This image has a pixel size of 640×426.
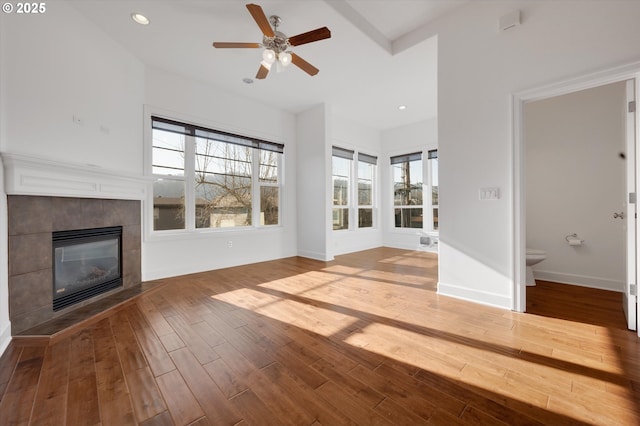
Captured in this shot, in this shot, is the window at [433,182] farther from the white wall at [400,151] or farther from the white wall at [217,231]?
the white wall at [217,231]

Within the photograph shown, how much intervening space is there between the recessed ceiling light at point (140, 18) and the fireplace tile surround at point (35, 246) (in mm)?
2018

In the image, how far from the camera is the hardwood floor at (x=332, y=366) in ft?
4.10

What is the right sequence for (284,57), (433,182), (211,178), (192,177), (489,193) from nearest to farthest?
(489,193), (284,57), (192,177), (211,178), (433,182)

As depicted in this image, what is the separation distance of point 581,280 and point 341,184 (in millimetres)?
4237

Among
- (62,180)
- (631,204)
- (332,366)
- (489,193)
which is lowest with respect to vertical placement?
(332,366)

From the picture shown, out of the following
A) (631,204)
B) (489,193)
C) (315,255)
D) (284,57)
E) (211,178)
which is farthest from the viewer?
(315,255)

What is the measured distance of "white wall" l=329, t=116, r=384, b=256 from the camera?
18.6 ft

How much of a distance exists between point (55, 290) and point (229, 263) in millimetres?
2228

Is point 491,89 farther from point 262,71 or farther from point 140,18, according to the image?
point 140,18

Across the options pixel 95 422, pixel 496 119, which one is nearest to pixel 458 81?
pixel 496 119

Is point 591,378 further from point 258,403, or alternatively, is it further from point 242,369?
point 242,369

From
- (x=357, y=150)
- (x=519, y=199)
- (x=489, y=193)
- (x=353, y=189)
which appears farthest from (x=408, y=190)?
(x=519, y=199)

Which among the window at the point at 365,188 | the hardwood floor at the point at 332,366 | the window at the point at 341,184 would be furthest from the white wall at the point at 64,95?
the window at the point at 365,188

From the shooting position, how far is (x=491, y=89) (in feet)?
8.38
